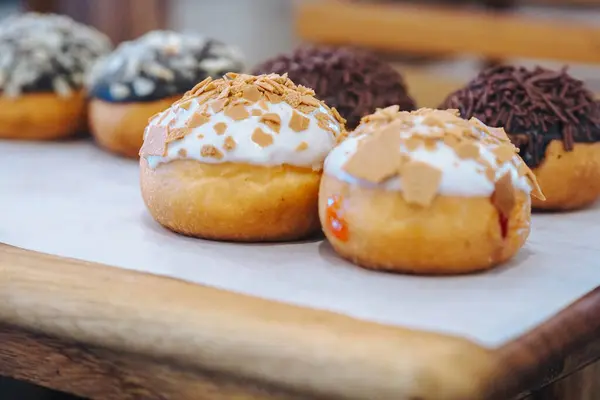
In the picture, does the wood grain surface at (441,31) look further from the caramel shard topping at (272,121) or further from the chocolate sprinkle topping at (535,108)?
the caramel shard topping at (272,121)

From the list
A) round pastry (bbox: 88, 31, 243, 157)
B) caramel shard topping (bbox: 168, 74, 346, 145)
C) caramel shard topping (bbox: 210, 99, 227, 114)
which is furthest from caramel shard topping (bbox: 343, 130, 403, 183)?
round pastry (bbox: 88, 31, 243, 157)

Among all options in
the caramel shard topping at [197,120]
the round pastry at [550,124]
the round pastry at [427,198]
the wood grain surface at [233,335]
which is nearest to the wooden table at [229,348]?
the wood grain surface at [233,335]

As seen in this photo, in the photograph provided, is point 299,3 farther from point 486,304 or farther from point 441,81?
point 486,304

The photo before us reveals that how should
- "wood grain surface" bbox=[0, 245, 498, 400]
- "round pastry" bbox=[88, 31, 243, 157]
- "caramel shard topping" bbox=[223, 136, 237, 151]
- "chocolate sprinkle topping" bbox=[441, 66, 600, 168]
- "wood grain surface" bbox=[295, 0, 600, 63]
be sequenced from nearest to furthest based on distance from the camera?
"wood grain surface" bbox=[0, 245, 498, 400]
"caramel shard topping" bbox=[223, 136, 237, 151]
"chocolate sprinkle topping" bbox=[441, 66, 600, 168]
"round pastry" bbox=[88, 31, 243, 157]
"wood grain surface" bbox=[295, 0, 600, 63]

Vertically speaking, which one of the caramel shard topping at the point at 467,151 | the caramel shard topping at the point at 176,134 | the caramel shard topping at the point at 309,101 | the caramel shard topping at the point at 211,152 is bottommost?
the caramel shard topping at the point at 211,152

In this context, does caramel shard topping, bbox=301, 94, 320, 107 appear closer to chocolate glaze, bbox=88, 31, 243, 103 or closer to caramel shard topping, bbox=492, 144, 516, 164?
caramel shard topping, bbox=492, 144, 516, 164

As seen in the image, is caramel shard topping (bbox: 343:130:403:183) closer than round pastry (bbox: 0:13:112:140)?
Yes

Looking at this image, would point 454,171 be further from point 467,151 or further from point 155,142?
point 155,142
